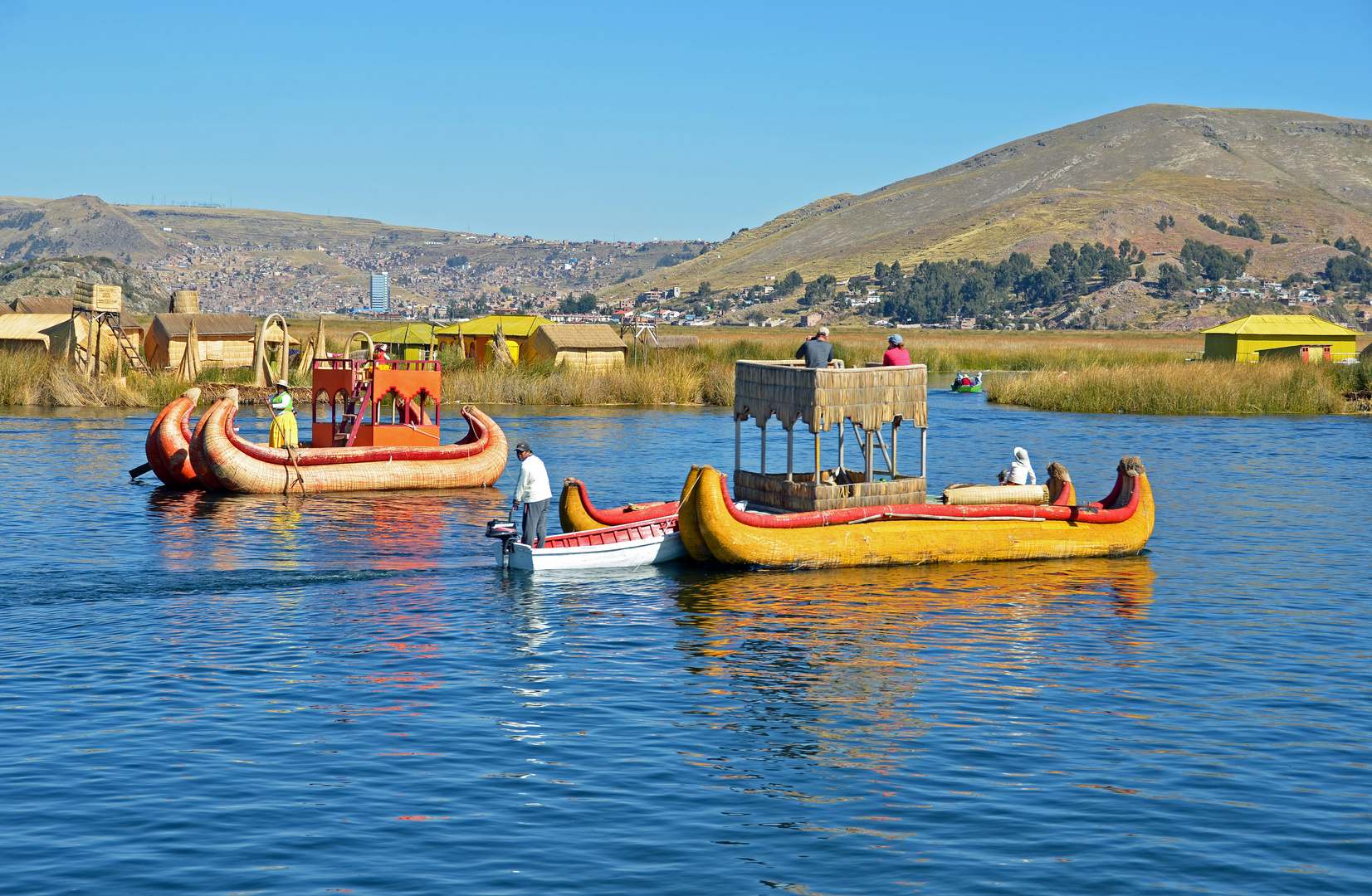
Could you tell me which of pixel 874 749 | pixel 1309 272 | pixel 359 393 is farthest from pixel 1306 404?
pixel 1309 272

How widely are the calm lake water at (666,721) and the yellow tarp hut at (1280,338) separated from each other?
→ 4587 cm

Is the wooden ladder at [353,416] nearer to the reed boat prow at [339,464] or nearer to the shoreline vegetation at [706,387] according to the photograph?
the reed boat prow at [339,464]

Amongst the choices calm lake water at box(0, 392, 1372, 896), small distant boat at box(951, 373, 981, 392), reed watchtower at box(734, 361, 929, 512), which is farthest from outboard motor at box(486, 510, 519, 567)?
small distant boat at box(951, 373, 981, 392)

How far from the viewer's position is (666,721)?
518 inches

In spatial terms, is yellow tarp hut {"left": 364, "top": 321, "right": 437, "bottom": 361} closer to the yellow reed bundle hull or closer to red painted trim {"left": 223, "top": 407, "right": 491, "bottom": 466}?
red painted trim {"left": 223, "top": 407, "right": 491, "bottom": 466}

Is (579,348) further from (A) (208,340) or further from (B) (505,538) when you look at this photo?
(B) (505,538)

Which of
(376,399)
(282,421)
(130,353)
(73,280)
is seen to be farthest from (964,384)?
(73,280)

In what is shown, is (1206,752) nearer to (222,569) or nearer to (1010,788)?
(1010,788)

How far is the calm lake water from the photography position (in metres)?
9.84

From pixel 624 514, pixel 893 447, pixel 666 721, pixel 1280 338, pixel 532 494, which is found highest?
pixel 1280 338

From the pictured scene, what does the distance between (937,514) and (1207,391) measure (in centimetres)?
3495

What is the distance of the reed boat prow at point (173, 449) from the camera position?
95.2 ft

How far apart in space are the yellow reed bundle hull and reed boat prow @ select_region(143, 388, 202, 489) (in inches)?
543

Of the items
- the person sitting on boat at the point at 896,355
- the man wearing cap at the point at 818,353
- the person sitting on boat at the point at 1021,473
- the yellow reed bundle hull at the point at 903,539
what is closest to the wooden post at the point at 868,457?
the yellow reed bundle hull at the point at 903,539
